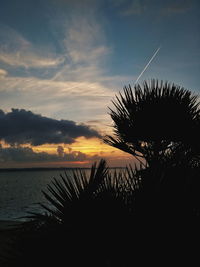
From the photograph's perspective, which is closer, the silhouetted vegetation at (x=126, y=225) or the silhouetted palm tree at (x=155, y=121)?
the silhouetted vegetation at (x=126, y=225)

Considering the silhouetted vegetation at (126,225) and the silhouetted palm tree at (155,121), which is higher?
the silhouetted palm tree at (155,121)

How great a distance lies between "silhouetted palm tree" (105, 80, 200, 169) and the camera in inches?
140

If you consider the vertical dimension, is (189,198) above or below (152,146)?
below

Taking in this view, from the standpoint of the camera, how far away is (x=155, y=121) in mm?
3707

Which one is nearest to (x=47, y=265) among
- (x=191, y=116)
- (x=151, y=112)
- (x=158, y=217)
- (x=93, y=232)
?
(x=93, y=232)

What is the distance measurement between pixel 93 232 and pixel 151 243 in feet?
1.43

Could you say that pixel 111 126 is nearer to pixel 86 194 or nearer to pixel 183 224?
pixel 86 194

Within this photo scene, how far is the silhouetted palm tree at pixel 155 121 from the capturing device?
357 cm

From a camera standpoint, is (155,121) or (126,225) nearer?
(126,225)

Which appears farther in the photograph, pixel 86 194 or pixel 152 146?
pixel 152 146

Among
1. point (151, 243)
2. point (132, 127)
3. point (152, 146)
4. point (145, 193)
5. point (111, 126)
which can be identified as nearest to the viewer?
point (151, 243)

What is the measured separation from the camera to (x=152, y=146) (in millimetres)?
3691

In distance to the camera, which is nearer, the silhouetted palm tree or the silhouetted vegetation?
the silhouetted vegetation

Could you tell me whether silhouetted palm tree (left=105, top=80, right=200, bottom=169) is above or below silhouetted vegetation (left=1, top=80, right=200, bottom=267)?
above
